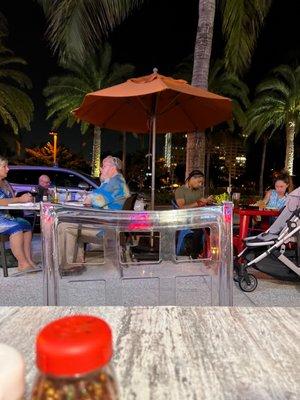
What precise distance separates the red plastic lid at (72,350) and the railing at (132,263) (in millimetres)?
1687

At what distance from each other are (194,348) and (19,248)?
16.0ft

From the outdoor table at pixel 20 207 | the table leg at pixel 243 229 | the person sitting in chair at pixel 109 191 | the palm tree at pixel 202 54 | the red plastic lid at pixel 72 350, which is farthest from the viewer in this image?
the palm tree at pixel 202 54

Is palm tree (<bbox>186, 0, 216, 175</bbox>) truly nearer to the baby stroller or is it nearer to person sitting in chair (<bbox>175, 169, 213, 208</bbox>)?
person sitting in chair (<bbox>175, 169, 213, 208</bbox>)

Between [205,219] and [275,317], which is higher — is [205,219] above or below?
above

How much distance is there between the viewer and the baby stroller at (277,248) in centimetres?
493

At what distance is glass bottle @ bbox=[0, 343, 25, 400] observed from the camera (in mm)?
632

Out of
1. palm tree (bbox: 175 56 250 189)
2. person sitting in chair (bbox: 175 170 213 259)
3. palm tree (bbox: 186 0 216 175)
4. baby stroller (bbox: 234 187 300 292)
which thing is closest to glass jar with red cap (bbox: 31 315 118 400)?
baby stroller (bbox: 234 187 300 292)

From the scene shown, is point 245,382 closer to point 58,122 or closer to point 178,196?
point 178,196

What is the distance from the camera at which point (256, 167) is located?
5612cm

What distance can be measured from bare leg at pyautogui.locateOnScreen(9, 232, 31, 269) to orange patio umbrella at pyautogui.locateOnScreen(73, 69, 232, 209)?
2070 mm

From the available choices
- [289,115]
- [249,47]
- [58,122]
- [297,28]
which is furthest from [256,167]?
[249,47]

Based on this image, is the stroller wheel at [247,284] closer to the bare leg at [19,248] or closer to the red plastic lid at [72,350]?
the bare leg at [19,248]

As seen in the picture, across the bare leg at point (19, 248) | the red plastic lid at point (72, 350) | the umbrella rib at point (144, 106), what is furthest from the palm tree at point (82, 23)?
the red plastic lid at point (72, 350)

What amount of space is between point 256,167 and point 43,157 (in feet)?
87.3
